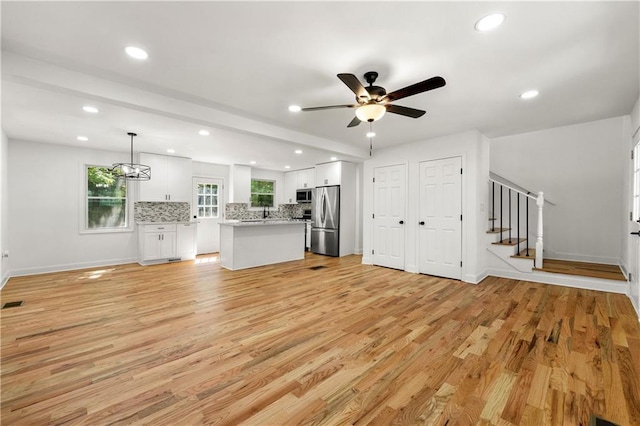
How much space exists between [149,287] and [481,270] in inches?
215

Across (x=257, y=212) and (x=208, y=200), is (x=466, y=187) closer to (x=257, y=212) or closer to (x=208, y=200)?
(x=257, y=212)

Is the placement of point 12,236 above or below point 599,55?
below

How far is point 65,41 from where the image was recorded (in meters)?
2.10

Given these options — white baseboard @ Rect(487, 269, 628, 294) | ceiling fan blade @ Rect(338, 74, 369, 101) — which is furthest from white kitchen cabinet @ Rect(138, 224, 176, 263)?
white baseboard @ Rect(487, 269, 628, 294)

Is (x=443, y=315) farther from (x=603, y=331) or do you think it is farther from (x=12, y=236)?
(x=12, y=236)

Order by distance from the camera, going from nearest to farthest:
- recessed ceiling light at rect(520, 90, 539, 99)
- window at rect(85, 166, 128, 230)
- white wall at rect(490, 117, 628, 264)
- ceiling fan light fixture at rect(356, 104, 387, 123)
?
ceiling fan light fixture at rect(356, 104, 387, 123)
recessed ceiling light at rect(520, 90, 539, 99)
white wall at rect(490, 117, 628, 264)
window at rect(85, 166, 128, 230)

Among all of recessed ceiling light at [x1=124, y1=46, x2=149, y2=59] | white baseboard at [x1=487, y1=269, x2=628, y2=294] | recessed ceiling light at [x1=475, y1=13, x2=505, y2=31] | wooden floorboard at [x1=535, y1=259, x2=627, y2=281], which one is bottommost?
white baseboard at [x1=487, y1=269, x2=628, y2=294]

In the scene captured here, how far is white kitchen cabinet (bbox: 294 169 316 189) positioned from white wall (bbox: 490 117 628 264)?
486 cm

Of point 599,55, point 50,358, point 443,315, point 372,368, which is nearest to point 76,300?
point 50,358

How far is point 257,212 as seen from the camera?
845cm

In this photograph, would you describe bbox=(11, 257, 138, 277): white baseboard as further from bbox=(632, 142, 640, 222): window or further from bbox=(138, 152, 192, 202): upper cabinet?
bbox=(632, 142, 640, 222): window

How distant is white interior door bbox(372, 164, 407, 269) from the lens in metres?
5.33

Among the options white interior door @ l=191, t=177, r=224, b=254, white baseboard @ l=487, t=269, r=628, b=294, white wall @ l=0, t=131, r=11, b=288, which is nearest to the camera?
white baseboard @ l=487, t=269, r=628, b=294

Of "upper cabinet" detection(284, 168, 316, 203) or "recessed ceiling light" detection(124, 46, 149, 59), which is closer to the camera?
"recessed ceiling light" detection(124, 46, 149, 59)
